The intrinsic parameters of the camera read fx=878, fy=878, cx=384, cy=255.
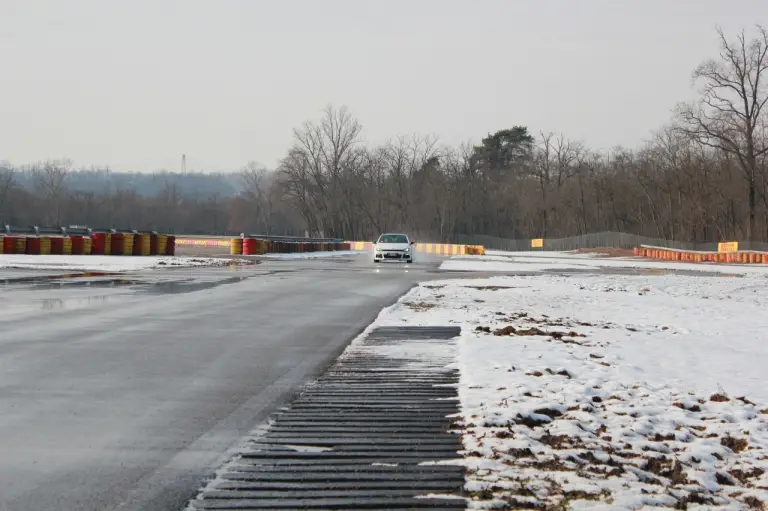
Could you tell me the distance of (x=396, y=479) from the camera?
560 centimetres

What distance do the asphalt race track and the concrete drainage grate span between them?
0.93 feet

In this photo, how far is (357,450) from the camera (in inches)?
250

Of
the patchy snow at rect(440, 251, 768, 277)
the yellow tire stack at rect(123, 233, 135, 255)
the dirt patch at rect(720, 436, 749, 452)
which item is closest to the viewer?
the dirt patch at rect(720, 436, 749, 452)

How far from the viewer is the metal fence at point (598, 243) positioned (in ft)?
257

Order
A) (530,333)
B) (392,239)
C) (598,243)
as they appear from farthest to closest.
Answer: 1. (598,243)
2. (392,239)
3. (530,333)

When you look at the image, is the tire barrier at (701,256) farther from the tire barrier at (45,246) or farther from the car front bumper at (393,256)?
the tire barrier at (45,246)

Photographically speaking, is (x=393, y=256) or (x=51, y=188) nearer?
(x=393, y=256)

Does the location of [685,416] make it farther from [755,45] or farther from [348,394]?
[755,45]

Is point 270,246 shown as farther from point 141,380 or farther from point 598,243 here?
point 141,380

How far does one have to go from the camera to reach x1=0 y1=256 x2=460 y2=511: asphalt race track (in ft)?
18.2

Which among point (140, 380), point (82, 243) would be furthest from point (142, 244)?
point (140, 380)

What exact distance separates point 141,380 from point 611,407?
4.76 metres

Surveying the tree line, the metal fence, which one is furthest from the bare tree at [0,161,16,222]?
the metal fence

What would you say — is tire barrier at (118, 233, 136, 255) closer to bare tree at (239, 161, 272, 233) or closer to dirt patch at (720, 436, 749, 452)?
dirt patch at (720, 436, 749, 452)
